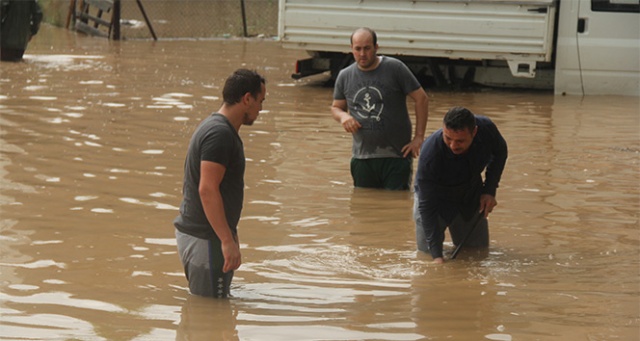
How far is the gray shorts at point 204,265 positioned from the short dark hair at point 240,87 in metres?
0.79

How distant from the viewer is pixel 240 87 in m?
6.14

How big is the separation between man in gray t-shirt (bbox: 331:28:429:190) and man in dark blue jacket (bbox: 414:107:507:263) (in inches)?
77.0

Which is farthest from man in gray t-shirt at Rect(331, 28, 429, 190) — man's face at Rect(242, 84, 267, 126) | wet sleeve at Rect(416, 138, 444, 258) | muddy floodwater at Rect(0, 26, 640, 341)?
man's face at Rect(242, 84, 267, 126)

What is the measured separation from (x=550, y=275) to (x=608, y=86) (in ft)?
33.5

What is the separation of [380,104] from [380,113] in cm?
8

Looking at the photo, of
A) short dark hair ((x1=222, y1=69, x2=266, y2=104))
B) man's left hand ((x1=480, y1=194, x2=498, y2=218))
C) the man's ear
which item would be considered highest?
short dark hair ((x1=222, y1=69, x2=266, y2=104))

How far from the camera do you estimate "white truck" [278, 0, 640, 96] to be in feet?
53.8

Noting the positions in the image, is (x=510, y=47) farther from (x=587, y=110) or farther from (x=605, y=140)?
(x=605, y=140)

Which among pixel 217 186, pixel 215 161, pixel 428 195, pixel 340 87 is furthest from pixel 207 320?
pixel 340 87

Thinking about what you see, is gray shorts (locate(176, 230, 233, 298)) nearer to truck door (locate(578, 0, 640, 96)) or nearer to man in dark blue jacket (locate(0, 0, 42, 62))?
truck door (locate(578, 0, 640, 96))

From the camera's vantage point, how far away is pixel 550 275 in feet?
23.5

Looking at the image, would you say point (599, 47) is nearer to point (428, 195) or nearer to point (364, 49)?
point (364, 49)

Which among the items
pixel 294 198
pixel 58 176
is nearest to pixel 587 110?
pixel 294 198

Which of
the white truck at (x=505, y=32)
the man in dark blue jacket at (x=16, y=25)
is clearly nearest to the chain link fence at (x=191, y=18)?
the man in dark blue jacket at (x=16, y=25)
